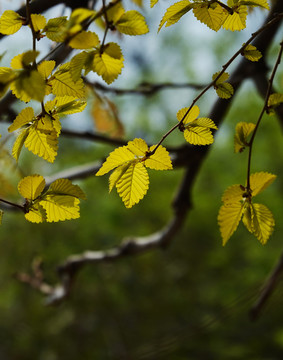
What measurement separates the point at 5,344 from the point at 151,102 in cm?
447

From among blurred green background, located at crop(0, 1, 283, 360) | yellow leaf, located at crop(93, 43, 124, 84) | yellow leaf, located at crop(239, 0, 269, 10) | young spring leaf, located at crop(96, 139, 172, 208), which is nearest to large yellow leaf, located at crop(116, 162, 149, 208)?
young spring leaf, located at crop(96, 139, 172, 208)

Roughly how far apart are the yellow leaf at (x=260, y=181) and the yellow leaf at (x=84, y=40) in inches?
9.3

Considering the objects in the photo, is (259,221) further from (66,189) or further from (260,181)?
(66,189)

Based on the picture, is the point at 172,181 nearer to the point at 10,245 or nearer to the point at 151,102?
the point at 10,245

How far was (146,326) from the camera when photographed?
5066 mm

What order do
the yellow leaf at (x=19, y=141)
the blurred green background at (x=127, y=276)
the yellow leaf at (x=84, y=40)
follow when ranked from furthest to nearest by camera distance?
the blurred green background at (x=127, y=276) < the yellow leaf at (x=19, y=141) < the yellow leaf at (x=84, y=40)

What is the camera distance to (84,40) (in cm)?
38

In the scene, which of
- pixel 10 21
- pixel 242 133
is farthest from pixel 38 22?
pixel 242 133

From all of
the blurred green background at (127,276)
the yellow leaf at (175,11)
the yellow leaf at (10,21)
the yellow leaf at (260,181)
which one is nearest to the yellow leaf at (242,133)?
the yellow leaf at (260,181)

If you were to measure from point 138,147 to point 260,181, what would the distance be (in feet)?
0.49

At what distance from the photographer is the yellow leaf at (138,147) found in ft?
1.50

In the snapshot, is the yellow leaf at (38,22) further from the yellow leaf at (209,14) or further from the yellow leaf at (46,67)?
the yellow leaf at (209,14)

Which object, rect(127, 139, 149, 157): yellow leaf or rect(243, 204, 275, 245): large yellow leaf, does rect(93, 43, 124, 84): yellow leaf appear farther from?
rect(243, 204, 275, 245): large yellow leaf

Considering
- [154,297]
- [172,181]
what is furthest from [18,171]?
[154,297]
